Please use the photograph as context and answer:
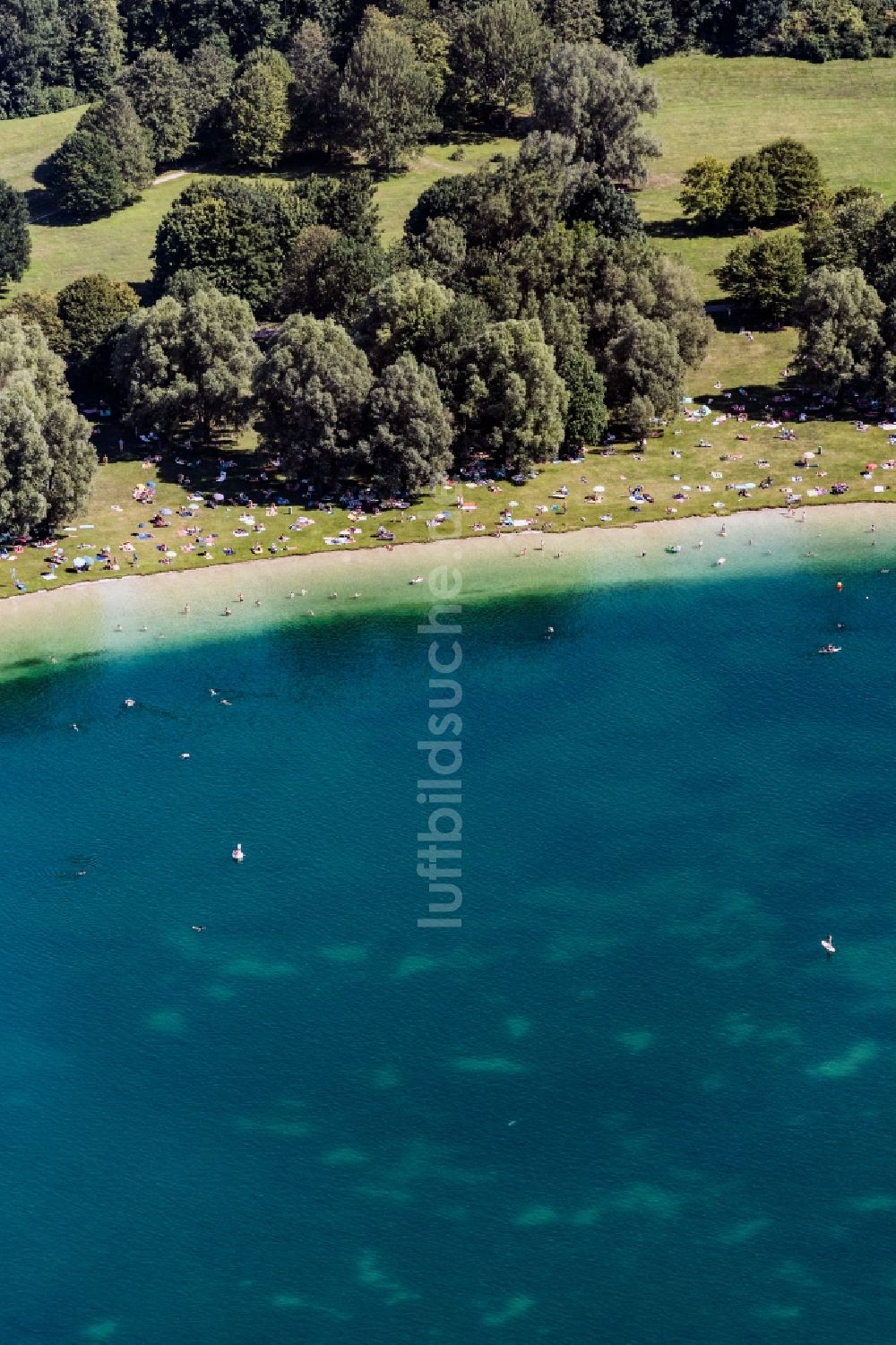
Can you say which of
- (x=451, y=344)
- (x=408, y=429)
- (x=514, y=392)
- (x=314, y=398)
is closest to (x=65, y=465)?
(x=314, y=398)

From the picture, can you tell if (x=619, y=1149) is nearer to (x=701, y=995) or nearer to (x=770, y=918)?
(x=701, y=995)

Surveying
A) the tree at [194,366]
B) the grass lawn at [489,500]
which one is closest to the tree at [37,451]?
the grass lawn at [489,500]

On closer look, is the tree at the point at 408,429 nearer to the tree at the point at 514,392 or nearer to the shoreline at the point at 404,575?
the tree at the point at 514,392

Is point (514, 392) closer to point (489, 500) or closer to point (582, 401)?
point (582, 401)

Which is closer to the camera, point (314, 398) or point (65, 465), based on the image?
point (65, 465)

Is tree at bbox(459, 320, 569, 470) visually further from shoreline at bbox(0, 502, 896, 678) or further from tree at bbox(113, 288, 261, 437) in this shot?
tree at bbox(113, 288, 261, 437)

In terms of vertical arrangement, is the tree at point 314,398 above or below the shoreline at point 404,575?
above

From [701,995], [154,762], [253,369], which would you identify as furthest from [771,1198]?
[253,369]
